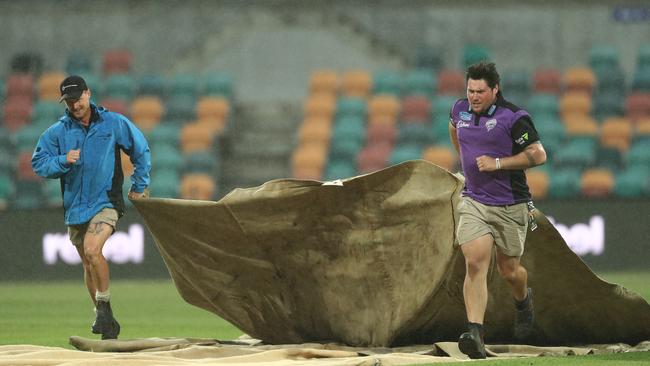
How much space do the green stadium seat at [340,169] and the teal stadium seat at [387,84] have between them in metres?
1.92

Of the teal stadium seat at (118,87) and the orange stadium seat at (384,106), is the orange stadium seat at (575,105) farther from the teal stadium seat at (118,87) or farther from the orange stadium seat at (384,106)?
the teal stadium seat at (118,87)

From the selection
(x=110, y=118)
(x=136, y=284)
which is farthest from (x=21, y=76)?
(x=110, y=118)

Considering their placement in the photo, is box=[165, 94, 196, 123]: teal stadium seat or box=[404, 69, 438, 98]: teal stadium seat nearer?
box=[404, 69, 438, 98]: teal stadium seat

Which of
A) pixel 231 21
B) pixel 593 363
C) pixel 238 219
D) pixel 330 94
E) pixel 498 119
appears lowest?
pixel 593 363

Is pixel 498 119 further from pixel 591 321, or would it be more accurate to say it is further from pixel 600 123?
pixel 600 123

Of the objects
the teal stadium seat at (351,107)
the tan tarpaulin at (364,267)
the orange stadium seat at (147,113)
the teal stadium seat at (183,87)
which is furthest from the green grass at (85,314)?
the teal stadium seat at (351,107)

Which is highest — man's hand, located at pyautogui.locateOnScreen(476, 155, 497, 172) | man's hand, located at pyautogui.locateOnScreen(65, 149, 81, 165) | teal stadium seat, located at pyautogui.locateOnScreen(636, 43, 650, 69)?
teal stadium seat, located at pyautogui.locateOnScreen(636, 43, 650, 69)

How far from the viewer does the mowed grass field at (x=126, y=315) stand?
11.1 m

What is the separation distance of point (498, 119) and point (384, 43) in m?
17.2

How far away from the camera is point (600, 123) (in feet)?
78.9

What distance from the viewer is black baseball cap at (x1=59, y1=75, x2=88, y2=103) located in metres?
10.2

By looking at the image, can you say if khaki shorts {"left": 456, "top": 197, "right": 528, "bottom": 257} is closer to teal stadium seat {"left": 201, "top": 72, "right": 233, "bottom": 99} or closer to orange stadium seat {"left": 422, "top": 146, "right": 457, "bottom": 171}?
orange stadium seat {"left": 422, "top": 146, "right": 457, "bottom": 171}

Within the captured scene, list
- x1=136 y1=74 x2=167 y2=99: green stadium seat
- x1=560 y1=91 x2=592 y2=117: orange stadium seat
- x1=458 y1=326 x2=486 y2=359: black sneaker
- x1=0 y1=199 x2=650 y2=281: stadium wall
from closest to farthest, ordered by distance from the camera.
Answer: x1=458 y1=326 x2=486 y2=359: black sneaker
x1=0 y1=199 x2=650 y2=281: stadium wall
x1=560 y1=91 x2=592 y2=117: orange stadium seat
x1=136 y1=74 x2=167 y2=99: green stadium seat

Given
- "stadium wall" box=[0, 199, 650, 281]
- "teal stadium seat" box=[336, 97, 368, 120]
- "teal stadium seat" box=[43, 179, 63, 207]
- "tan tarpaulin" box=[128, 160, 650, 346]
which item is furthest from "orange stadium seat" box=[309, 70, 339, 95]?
"tan tarpaulin" box=[128, 160, 650, 346]
